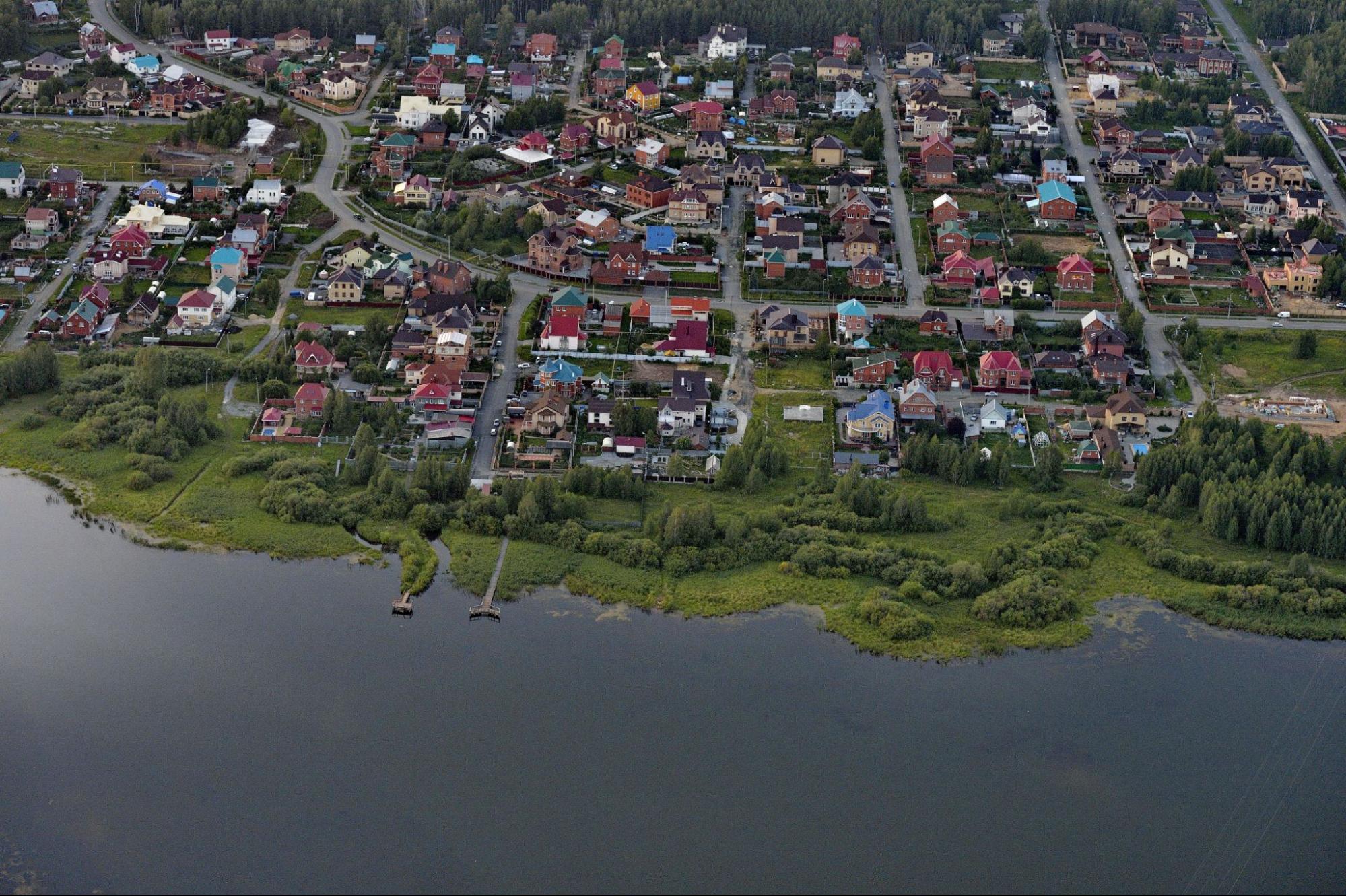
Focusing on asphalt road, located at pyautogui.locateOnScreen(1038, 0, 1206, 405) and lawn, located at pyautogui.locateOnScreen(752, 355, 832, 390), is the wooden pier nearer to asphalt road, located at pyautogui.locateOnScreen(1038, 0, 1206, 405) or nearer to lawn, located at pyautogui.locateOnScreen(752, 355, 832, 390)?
lawn, located at pyautogui.locateOnScreen(752, 355, 832, 390)

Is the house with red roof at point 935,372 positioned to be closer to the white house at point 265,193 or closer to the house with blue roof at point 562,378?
the house with blue roof at point 562,378

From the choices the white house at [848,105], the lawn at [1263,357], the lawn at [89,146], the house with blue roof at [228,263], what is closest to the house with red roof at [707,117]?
the white house at [848,105]

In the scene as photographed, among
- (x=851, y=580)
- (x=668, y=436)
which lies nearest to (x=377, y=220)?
(x=668, y=436)

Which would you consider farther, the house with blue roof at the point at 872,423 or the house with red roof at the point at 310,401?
the house with red roof at the point at 310,401

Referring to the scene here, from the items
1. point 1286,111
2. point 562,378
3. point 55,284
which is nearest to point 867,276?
point 562,378

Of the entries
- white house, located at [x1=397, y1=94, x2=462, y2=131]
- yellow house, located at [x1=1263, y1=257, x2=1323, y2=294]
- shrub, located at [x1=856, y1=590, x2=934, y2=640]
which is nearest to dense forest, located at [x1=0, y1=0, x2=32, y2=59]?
white house, located at [x1=397, y1=94, x2=462, y2=131]

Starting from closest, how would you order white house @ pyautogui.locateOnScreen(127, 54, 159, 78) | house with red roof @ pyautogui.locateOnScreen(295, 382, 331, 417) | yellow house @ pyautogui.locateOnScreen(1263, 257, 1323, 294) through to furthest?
1. house with red roof @ pyautogui.locateOnScreen(295, 382, 331, 417)
2. yellow house @ pyautogui.locateOnScreen(1263, 257, 1323, 294)
3. white house @ pyautogui.locateOnScreen(127, 54, 159, 78)

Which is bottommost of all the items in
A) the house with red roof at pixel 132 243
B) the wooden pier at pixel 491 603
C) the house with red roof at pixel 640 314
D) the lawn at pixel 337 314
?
the wooden pier at pixel 491 603

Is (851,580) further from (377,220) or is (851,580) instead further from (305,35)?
(305,35)
